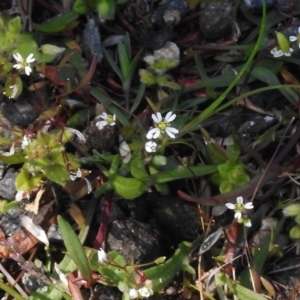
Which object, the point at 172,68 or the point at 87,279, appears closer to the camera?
the point at 87,279

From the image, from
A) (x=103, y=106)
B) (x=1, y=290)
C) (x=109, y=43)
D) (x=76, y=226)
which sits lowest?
(x=1, y=290)

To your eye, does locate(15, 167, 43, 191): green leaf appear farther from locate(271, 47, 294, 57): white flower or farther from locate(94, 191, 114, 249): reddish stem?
locate(271, 47, 294, 57): white flower

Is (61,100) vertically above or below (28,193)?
above

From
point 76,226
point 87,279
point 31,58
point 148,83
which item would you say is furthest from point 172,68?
point 87,279

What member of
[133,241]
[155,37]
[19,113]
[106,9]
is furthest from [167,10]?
[133,241]

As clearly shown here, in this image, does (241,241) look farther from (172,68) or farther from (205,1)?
(205,1)

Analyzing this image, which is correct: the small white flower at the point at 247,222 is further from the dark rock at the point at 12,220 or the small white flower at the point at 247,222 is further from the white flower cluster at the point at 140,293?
the dark rock at the point at 12,220

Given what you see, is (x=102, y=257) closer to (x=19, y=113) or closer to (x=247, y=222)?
(x=247, y=222)

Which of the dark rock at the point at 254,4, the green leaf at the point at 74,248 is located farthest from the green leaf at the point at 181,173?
the dark rock at the point at 254,4
